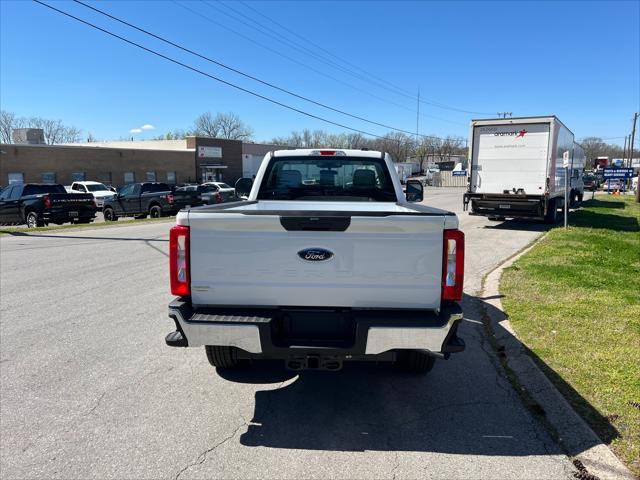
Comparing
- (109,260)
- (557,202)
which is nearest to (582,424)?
(109,260)

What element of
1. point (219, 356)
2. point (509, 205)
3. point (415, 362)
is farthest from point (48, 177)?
point (415, 362)

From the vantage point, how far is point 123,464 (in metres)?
3.08

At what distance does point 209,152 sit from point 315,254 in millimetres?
53745

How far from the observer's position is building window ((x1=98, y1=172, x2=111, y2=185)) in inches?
1730

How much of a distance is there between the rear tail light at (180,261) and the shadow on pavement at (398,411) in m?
1.16

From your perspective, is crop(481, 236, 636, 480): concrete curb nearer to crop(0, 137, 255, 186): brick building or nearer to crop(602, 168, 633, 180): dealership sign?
crop(0, 137, 255, 186): brick building

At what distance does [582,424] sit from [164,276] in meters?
7.10

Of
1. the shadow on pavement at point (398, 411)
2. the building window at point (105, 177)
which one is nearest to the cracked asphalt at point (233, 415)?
the shadow on pavement at point (398, 411)

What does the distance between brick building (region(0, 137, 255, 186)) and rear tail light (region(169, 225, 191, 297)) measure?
4036cm

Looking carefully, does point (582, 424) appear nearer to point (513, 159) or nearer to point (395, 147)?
point (513, 159)

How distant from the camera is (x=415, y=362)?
169 inches

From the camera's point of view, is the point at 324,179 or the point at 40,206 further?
the point at 40,206

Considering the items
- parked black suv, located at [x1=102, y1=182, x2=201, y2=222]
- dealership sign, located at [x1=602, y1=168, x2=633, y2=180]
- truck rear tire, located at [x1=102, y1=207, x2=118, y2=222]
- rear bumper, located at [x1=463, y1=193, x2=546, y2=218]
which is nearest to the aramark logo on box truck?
rear bumper, located at [x1=463, y1=193, x2=546, y2=218]

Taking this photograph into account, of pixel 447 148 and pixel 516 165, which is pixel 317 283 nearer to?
pixel 516 165
